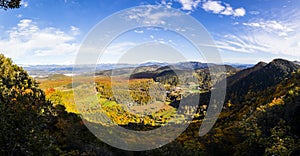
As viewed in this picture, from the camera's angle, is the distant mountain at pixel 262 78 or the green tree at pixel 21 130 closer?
the green tree at pixel 21 130

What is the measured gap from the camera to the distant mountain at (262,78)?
97250 mm

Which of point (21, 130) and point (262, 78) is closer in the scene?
point (21, 130)

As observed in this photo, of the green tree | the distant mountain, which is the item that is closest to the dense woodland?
the green tree

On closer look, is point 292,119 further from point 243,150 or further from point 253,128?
point 243,150

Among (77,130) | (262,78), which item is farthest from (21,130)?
(262,78)

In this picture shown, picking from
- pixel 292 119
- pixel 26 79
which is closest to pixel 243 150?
pixel 292 119

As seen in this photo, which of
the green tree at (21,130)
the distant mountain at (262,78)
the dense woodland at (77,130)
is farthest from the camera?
the distant mountain at (262,78)

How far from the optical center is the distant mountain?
97.2 metres

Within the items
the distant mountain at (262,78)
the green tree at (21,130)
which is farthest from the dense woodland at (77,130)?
the distant mountain at (262,78)

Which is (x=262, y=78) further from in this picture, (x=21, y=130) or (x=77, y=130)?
(x=21, y=130)

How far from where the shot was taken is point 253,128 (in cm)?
3325

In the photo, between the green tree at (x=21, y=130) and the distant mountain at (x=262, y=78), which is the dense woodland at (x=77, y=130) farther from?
the distant mountain at (x=262, y=78)

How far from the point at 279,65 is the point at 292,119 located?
272 ft

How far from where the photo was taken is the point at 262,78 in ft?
333
